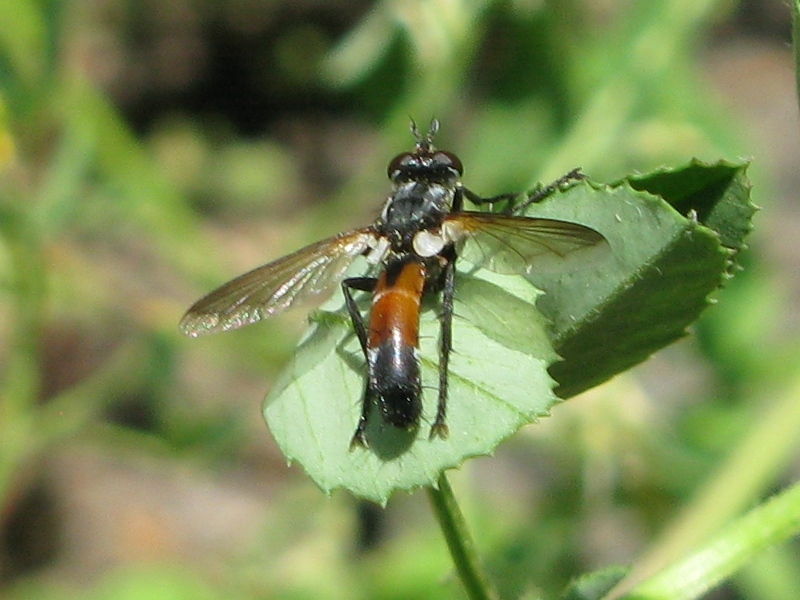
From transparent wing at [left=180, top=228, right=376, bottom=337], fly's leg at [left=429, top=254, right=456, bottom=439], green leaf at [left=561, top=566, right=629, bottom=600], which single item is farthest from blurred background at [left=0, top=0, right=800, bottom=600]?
green leaf at [left=561, top=566, right=629, bottom=600]

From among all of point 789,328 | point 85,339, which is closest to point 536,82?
point 789,328

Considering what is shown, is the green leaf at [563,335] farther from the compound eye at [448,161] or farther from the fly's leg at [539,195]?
the compound eye at [448,161]

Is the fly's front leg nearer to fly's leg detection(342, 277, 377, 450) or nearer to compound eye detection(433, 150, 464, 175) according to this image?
compound eye detection(433, 150, 464, 175)

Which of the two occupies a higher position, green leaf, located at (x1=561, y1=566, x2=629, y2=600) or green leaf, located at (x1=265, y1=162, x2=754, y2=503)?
green leaf, located at (x1=265, y1=162, x2=754, y2=503)

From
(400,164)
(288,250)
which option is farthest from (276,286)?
(288,250)

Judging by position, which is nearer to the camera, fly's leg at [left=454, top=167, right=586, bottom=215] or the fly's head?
fly's leg at [left=454, top=167, right=586, bottom=215]

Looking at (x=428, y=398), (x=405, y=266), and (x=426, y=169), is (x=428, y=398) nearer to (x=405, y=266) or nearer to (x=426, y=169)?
(x=405, y=266)
